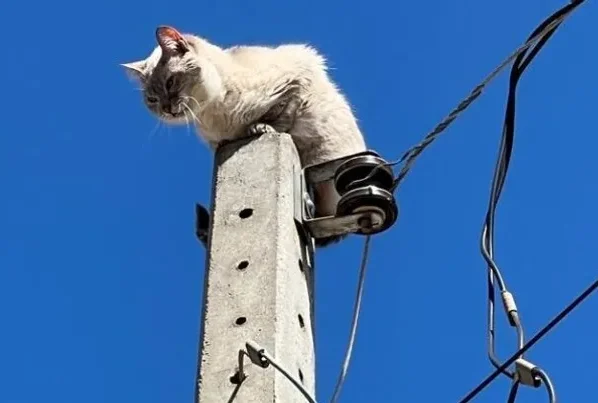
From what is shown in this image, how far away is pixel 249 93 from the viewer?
3.78 metres

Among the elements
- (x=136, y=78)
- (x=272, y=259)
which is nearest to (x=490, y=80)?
(x=272, y=259)

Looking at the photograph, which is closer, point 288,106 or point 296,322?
point 296,322

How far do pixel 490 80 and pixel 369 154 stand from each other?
0.37 meters

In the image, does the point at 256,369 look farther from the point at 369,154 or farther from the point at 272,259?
the point at 369,154

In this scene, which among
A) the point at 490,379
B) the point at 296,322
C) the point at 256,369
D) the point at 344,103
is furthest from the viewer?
the point at 344,103

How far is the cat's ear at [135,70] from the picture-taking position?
4.49 m

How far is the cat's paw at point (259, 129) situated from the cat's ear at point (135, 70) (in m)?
1.20

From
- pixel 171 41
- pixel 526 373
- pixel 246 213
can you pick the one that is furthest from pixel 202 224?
pixel 171 41

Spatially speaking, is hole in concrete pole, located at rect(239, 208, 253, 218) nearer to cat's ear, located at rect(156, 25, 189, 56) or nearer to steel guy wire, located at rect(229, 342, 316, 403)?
steel guy wire, located at rect(229, 342, 316, 403)

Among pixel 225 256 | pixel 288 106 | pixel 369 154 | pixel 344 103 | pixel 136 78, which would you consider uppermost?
pixel 136 78

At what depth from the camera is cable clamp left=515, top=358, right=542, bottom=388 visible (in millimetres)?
1909

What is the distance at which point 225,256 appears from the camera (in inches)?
98.5

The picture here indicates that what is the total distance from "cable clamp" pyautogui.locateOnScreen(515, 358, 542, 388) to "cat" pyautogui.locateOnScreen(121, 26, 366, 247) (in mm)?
1397

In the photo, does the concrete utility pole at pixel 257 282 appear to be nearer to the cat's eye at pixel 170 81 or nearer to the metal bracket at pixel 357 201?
the metal bracket at pixel 357 201
